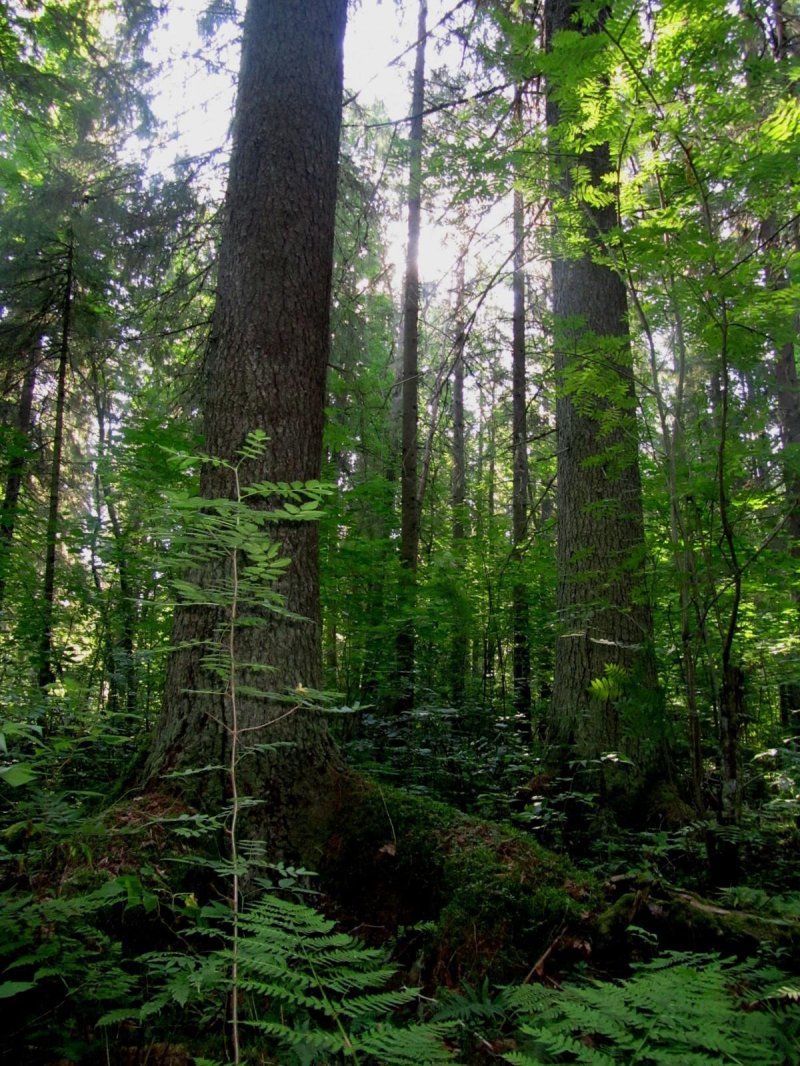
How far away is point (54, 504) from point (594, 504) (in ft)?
22.4

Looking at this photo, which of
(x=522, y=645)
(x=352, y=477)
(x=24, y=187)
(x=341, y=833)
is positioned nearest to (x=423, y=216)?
(x=352, y=477)

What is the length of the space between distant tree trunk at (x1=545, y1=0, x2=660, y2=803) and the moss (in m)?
0.96

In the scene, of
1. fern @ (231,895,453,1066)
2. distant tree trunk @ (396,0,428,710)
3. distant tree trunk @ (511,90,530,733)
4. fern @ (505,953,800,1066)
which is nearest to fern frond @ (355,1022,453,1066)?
fern @ (231,895,453,1066)

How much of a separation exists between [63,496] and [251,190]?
36.8 feet

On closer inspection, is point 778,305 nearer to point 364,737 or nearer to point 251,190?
point 251,190

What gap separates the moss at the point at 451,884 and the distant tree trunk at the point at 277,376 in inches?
9.8

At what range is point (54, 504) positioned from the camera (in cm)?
769

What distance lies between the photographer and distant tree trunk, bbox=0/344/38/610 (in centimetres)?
713

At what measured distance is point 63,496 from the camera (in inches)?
508

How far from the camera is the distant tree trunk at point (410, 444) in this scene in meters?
7.01

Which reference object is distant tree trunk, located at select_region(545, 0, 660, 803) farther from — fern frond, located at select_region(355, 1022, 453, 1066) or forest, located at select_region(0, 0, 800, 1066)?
fern frond, located at select_region(355, 1022, 453, 1066)

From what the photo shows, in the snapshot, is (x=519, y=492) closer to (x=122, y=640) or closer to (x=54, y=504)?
(x=122, y=640)

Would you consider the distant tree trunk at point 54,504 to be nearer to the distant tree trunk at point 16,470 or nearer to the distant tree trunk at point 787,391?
the distant tree trunk at point 16,470

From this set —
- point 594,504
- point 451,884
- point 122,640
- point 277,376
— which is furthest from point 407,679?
point 277,376
